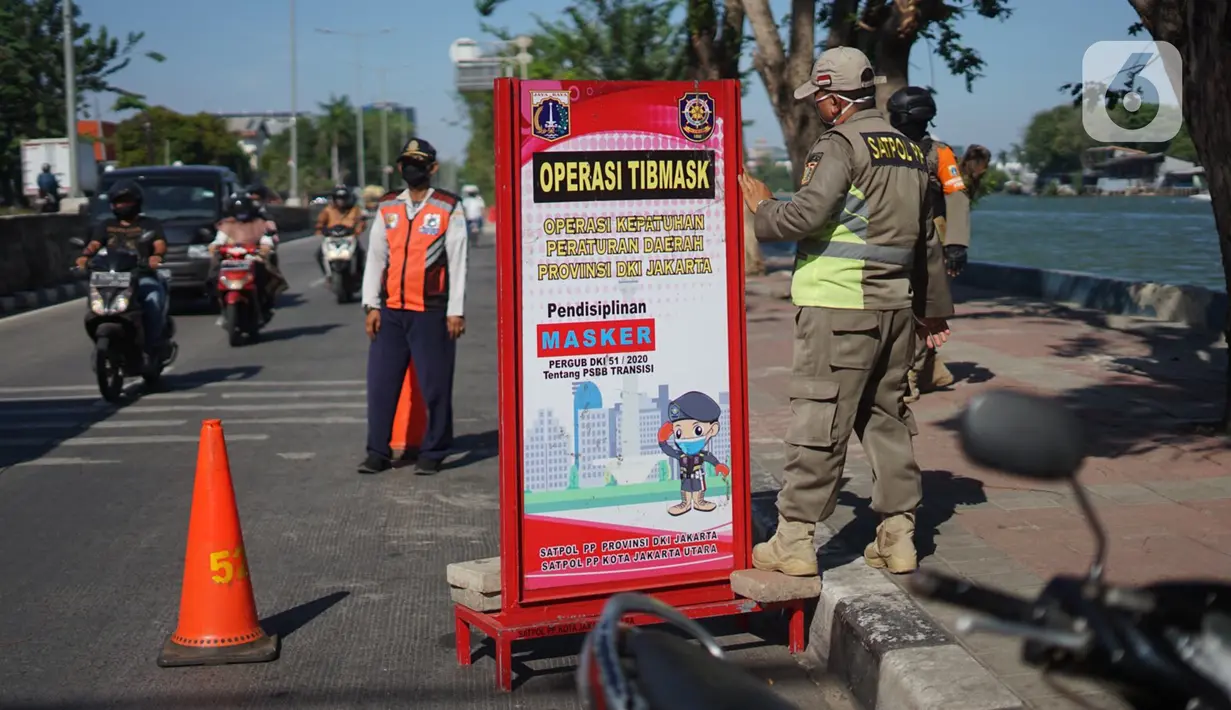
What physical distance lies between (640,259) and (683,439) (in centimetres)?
67

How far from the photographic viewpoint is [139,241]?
11359 mm

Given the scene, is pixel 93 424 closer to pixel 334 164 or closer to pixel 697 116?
pixel 697 116

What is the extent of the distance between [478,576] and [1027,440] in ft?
9.75

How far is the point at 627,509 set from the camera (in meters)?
4.87

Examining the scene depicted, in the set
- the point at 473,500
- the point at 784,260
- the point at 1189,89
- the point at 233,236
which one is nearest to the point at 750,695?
the point at 473,500

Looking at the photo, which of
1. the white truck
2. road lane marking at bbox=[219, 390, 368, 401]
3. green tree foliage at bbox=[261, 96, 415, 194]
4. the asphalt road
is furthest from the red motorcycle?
green tree foliage at bbox=[261, 96, 415, 194]

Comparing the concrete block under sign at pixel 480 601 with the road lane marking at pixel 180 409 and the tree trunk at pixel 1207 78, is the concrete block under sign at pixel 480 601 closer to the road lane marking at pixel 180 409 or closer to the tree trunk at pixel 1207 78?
the tree trunk at pixel 1207 78

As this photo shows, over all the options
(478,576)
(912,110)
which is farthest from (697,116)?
(912,110)

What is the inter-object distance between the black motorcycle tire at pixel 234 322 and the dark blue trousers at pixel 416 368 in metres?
7.09

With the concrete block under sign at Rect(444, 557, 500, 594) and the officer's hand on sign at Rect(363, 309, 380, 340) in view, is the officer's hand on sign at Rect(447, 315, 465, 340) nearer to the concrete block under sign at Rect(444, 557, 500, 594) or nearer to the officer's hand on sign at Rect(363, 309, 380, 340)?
the officer's hand on sign at Rect(363, 309, 380, 340)

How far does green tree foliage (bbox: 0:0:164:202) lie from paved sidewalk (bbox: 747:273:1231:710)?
102 feet

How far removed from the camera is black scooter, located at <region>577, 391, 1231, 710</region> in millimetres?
2078

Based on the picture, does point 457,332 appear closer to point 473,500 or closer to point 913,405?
point 473,500

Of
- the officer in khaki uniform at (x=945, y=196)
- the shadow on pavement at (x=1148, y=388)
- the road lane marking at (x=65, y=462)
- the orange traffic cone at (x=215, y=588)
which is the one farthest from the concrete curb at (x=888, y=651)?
the road lane marking at (x=65, y=462)
